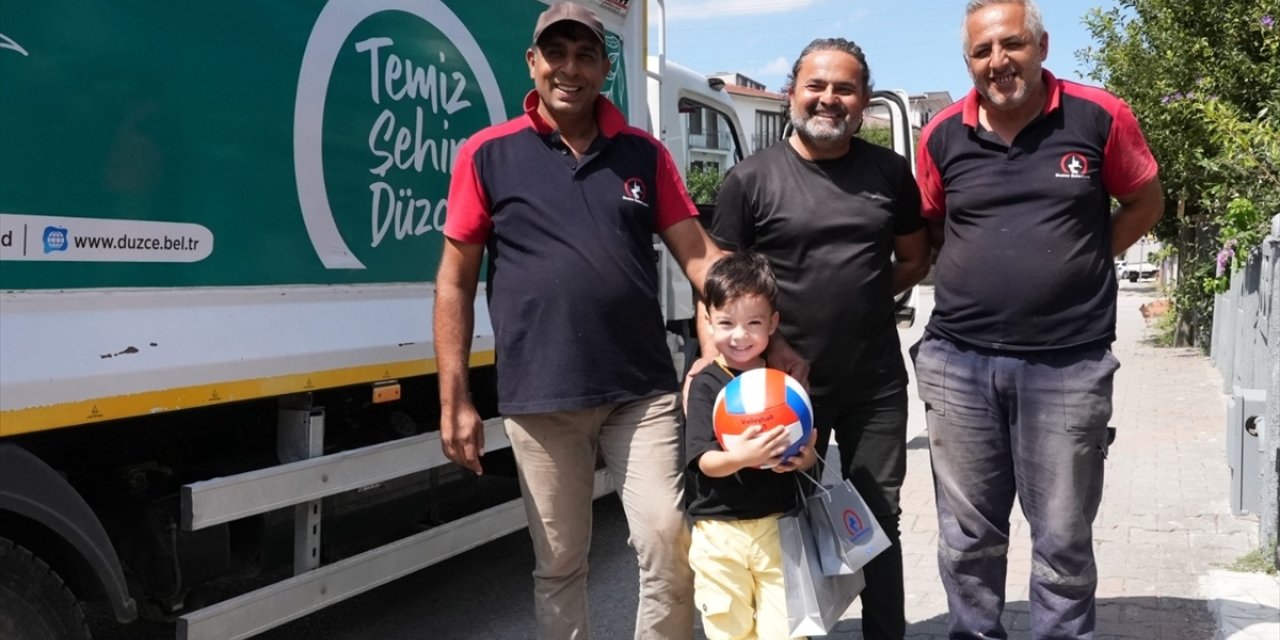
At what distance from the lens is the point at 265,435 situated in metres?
3.79

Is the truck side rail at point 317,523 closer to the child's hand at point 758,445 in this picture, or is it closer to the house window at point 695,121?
the child's hand at point 758,445

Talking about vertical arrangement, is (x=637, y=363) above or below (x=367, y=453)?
above

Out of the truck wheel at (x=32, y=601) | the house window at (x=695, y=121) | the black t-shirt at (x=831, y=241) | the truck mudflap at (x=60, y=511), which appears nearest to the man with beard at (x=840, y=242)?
the black t-shirt at (x=831, y=241)

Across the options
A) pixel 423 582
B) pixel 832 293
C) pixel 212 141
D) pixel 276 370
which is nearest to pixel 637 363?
pixel 832 293

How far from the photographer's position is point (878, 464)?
3.35m

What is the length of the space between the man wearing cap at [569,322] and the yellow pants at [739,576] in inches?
5.5

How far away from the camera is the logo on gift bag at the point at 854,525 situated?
10.1ft

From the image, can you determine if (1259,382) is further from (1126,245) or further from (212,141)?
(212,141)

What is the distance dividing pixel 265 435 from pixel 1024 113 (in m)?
2.66

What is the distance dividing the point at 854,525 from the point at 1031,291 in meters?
0.82

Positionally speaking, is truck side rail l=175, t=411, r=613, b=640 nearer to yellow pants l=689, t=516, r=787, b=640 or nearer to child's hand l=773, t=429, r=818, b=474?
yellow pants l=689, t=516, r=787, b=640

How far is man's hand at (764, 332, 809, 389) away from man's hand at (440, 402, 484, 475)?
85 centimetres

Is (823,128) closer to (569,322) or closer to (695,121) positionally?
(569,322)

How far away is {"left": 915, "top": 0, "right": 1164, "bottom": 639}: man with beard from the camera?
3.05 meters
